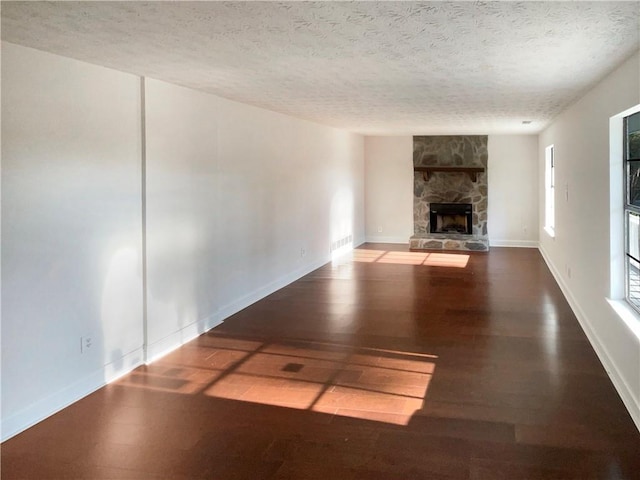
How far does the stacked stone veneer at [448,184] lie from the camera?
10648mm

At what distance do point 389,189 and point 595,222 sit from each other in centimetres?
708

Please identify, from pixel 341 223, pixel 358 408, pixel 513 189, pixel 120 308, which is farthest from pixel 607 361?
pixel 513 189

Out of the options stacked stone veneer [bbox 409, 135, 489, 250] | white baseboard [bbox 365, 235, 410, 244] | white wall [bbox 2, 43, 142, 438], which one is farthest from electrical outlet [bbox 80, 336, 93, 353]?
white baseboard [bbox 365, 235, 410, 244]

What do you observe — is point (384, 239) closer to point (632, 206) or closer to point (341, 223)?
point (341, 223)

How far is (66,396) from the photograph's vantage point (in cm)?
343

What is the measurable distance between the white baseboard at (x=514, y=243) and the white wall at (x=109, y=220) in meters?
6.06

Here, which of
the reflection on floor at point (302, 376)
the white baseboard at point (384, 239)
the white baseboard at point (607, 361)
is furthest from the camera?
the white baseboard at point (384, 239)

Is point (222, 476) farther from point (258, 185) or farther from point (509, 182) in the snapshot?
point (509, 182)

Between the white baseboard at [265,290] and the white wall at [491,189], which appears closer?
the white baseboard at [265,290]

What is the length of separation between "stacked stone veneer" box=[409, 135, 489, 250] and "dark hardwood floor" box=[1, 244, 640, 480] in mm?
4986

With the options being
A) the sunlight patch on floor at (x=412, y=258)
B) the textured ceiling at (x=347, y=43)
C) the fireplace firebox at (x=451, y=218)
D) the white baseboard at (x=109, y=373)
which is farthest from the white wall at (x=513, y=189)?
the white baseboard at (x=109, y=373)

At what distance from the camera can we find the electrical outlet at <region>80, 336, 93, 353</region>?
3.55m

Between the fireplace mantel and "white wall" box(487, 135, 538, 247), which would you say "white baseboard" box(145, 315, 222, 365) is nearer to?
the fireplace mantel

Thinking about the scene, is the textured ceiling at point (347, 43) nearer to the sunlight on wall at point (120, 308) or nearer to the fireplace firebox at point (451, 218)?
the sunlight on wall at point (120, 308)
